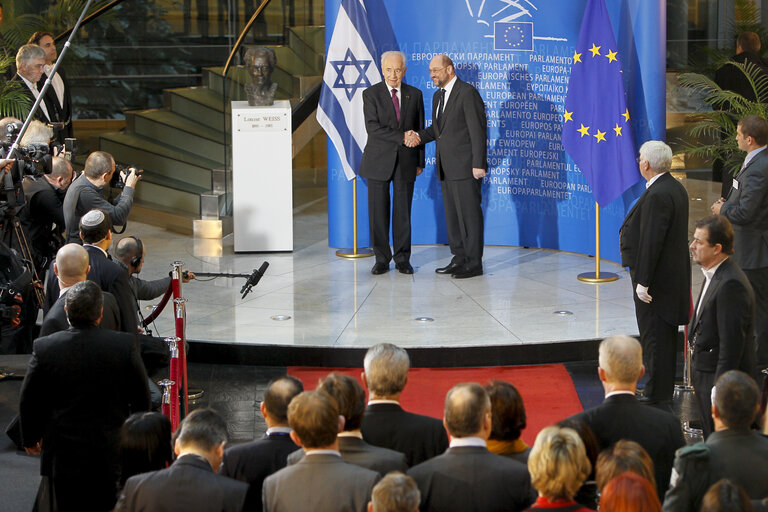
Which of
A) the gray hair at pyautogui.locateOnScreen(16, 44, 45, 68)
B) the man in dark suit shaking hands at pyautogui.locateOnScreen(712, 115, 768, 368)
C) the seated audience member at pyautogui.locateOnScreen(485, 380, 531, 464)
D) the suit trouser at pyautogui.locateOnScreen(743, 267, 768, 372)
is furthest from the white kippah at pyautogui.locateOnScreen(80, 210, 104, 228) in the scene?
the suit trouser at pyautogui.locateOnScreen(743, 267, 768, 372)

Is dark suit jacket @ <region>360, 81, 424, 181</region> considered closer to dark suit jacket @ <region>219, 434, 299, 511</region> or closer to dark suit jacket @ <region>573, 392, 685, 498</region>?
dark suit jacket @ <region>573, 392, 685, 498</region>

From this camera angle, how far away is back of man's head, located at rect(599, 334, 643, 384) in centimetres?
417

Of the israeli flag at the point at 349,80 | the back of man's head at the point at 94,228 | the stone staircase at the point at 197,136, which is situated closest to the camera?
the back of man's head at the point at 94,228

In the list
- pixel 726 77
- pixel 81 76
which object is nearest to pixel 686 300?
pixel 726 77

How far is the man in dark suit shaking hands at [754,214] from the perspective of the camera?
6594 millimetres

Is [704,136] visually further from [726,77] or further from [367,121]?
[367,121]

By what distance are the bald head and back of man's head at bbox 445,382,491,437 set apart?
6.90 ft

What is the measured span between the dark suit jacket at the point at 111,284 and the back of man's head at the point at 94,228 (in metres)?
0.12

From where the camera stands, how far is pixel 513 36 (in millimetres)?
9602

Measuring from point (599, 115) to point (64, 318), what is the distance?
5.03 m

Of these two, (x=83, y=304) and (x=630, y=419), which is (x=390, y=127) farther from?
(x=630, y=419)

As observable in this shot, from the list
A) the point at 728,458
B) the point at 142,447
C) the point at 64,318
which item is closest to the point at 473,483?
the point at 728,458

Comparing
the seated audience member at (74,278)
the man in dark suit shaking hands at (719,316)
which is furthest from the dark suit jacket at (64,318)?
the man in dark suit shaking hands at (719,316)

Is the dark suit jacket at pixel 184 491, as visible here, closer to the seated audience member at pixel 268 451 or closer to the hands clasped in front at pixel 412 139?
the seated audience member at pixel 268 451
